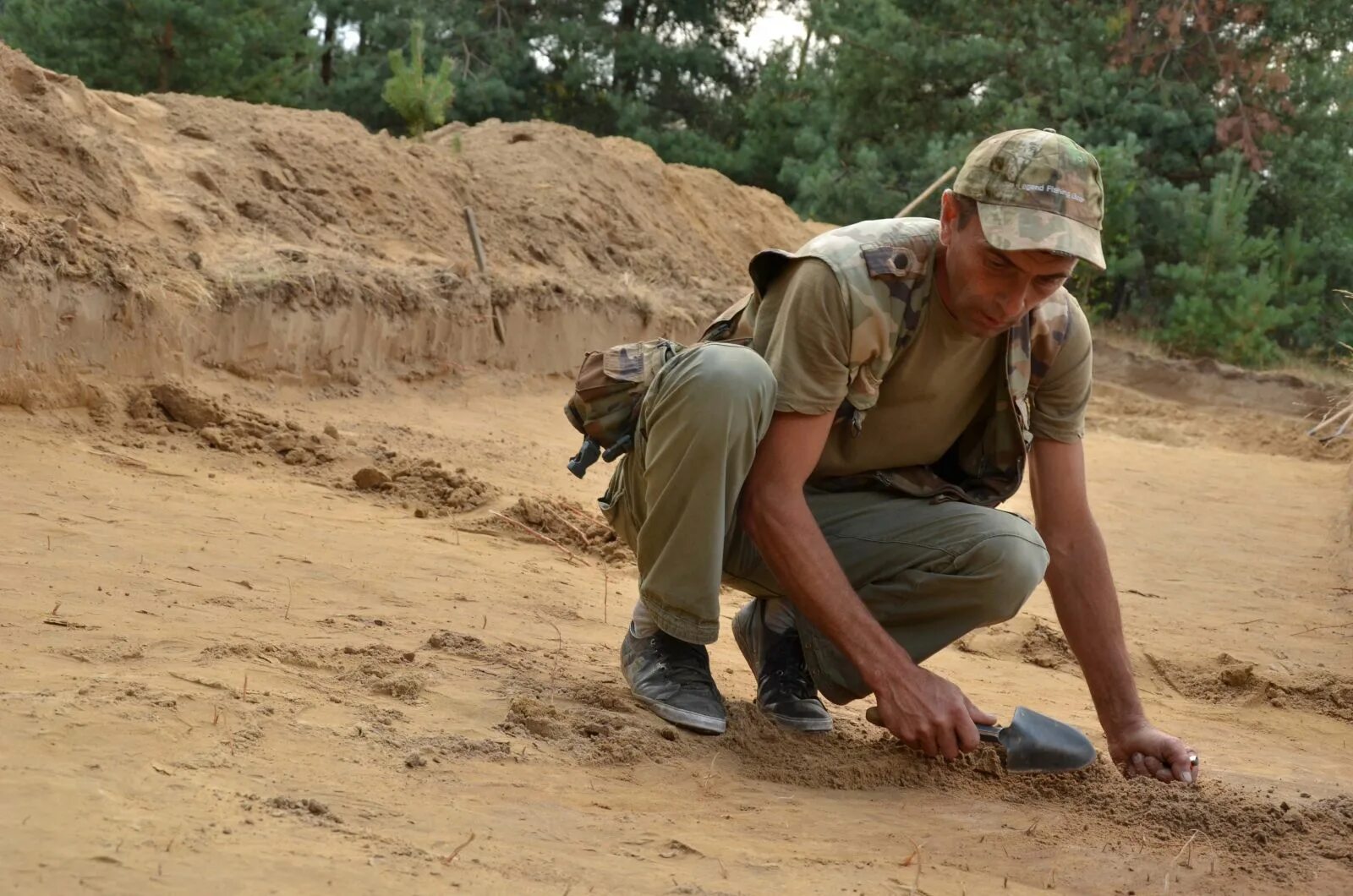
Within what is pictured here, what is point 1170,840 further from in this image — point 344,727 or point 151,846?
point 151,846

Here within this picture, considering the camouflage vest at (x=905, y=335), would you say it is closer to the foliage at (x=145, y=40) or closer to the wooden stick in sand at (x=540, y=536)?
the wooden stick in sand at (x=540, y=536)

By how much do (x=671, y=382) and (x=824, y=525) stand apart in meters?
0.48

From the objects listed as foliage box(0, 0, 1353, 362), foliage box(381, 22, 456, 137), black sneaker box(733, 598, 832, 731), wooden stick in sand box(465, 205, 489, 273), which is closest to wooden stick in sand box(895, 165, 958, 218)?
black sneaker box(733, 598, 832, 731)

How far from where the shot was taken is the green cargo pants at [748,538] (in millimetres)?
2607

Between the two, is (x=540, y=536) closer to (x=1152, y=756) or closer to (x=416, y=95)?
(x=1152, y=756)

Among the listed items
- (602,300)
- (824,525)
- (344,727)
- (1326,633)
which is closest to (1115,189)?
(602,300)

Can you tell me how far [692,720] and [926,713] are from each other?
46 cm

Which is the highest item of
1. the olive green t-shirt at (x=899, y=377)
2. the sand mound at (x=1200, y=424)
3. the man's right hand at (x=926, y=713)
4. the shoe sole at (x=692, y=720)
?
the olive green t-shirt at (x=899, y=377)

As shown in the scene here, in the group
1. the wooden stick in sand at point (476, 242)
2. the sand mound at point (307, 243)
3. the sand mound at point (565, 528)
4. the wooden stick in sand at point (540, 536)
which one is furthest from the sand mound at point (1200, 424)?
the wooden stick in sand at point (540, 536)

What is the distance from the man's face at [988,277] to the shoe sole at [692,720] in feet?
2.98

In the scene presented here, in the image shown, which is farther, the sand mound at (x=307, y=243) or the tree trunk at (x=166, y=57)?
the tree trunk at (x=166, y=57)

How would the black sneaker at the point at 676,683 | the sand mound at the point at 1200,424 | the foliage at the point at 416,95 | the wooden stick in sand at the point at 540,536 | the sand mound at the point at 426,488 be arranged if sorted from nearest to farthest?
the black sneaker at the point at 676,683, the wooden stick in sand at the point at 540,536, the sand mound at the point at 426,488, the sand mound at the point at 1200,424, the foliage at the point at 416,95

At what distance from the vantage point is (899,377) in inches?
110

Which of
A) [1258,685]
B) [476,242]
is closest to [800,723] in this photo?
[1258,685]
